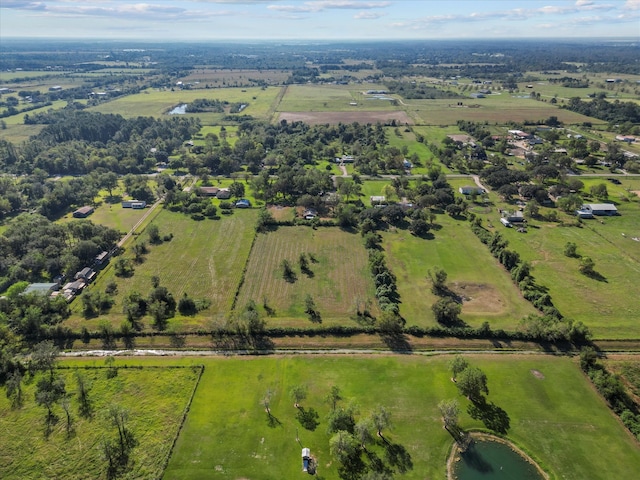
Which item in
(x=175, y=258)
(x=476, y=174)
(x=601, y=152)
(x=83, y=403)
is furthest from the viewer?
(x=601, y=152)

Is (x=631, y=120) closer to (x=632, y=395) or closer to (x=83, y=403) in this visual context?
(x=632, y=395)

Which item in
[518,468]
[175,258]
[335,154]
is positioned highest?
[335,154]

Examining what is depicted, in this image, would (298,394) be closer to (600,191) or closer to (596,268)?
(596,268)

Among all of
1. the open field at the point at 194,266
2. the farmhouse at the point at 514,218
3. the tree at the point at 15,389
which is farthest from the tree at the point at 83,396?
the farmhouse at the point at 514,218

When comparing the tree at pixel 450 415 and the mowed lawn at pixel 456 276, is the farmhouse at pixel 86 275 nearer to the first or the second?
the mowed lawn at pixel 456 276

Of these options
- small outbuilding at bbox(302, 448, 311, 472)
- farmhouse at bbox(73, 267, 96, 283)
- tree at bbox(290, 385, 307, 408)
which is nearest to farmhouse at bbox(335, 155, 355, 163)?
farmhouse at bbox(73, 267, 96, 283)

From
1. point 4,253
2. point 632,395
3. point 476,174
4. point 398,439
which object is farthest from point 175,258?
point 476,174
